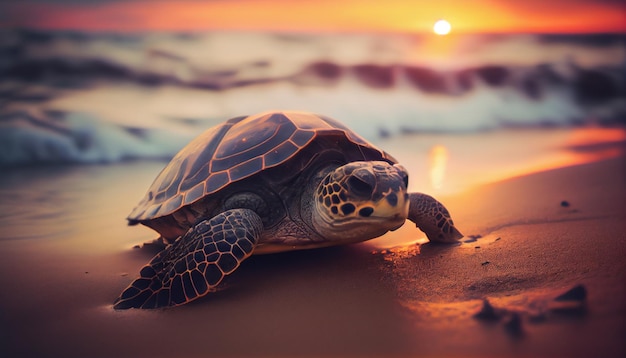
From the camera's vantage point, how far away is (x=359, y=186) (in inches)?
88.6

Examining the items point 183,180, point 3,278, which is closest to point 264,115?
point 183,180

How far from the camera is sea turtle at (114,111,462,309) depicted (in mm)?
2188

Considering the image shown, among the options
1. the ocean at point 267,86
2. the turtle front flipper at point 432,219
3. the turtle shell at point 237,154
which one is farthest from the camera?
the ocean at point 267,86

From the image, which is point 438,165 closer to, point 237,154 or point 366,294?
point 237,154

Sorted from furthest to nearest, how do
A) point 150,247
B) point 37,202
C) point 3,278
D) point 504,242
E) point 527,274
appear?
point 37,202, point 150,247, point 504,242, point 3,278, point 527,274

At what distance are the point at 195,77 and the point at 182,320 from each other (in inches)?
382

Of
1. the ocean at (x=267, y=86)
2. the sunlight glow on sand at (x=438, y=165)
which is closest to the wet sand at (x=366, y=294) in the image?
the sunlight glow on sand at (x=438, y=165)

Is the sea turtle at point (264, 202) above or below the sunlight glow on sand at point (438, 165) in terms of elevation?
A: below

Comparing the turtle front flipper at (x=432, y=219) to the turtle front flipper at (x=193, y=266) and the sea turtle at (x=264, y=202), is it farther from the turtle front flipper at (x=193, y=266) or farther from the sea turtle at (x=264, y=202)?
the turtle front flipper at (x=193, y=266)

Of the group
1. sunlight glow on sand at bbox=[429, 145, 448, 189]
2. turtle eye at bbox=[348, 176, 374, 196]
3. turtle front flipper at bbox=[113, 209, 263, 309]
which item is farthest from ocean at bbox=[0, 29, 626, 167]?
turtle eye at bbox=[348, 176, 374, 196]

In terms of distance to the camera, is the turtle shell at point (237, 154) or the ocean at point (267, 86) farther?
the ocean at point (267, 86)

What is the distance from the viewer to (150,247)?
332 centimetres

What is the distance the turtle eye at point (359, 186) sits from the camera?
7.30ft

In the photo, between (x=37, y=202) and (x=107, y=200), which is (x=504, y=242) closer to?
(x=107, y=200)
